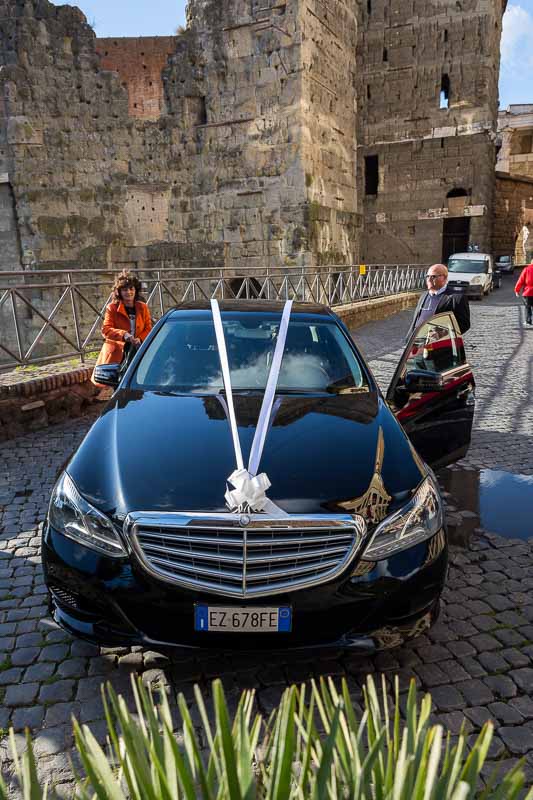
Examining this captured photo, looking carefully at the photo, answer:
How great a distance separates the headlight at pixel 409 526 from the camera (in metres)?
2.11

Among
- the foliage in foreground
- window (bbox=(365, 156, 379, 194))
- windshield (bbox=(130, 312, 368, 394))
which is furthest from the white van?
the foliage in foreground

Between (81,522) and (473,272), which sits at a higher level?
(473,272)

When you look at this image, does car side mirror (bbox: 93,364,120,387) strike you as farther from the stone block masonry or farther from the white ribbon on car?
the stone block masonry

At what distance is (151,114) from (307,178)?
5.18 meters

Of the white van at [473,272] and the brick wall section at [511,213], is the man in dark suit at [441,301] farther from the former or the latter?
the brick wall section at [511,213]

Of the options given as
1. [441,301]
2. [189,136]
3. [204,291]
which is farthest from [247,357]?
[189,136]

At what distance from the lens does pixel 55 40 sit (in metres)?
15.1

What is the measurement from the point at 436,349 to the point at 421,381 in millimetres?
754

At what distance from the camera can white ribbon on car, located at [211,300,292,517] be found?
2.09 meters

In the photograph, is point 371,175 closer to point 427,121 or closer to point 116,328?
point 427,121

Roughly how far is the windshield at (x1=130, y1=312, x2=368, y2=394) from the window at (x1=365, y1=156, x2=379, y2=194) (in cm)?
2657

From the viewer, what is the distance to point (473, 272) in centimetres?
1881

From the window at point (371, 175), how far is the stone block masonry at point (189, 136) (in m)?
10.1

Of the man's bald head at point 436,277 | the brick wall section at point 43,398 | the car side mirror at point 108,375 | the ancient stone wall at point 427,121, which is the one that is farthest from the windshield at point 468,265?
the car side mirror at point 108,375
